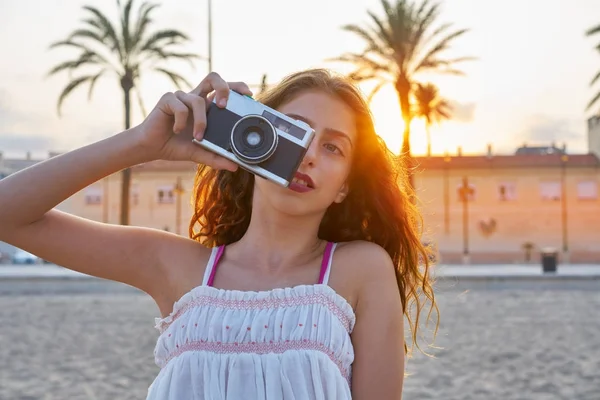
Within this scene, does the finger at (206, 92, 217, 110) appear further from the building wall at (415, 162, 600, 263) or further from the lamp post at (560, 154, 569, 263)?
the lamp post at (560, 154, 569, 263)

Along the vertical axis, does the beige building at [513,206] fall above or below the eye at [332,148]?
above

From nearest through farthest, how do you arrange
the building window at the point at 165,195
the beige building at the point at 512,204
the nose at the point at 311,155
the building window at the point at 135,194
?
the nose at the point at 311,155
the beige building at the point at 512,204
the building window at the point at 165,195
the building window at the point at 135,194

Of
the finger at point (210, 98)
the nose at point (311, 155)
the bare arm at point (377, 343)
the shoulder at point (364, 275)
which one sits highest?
the finger at point (210, 98)

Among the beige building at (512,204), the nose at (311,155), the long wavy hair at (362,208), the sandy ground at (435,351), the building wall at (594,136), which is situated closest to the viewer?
the nose at (311,155)

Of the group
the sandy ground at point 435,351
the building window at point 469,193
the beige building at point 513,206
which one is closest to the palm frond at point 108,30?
the sandy ground at point 435,351

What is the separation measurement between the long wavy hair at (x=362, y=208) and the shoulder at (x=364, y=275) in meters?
0.26

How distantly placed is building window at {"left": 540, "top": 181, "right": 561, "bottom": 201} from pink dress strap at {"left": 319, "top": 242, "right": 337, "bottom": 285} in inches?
1997

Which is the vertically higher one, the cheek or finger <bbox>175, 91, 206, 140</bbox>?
finger <bbox>175, 91, 206, 140</bbox>

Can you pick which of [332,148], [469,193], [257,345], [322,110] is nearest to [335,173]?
[332,148]

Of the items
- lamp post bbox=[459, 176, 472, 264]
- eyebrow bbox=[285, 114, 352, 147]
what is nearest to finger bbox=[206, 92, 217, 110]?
eyebrow bbox=[285, 114, 352, 147]

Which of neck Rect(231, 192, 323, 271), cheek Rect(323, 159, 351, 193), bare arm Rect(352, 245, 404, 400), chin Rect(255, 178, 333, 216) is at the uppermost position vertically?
cheek Rect(323, 159, 351, 193)

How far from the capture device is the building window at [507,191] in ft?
167

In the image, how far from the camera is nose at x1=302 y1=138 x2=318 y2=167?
218 centimetres

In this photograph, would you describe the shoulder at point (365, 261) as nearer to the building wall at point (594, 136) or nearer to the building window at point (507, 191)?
the building window at point (507, 191)
